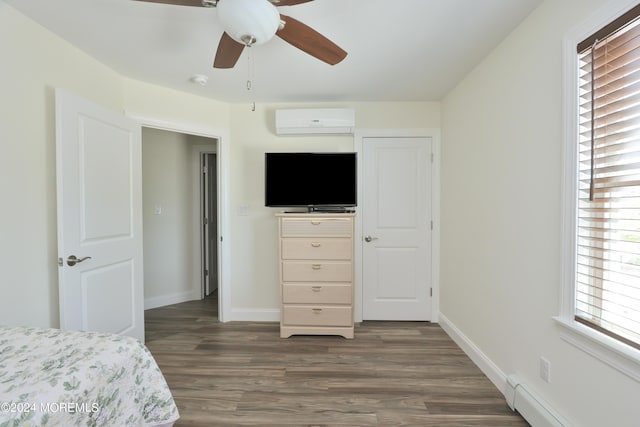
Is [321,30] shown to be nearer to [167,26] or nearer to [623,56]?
[167,26]

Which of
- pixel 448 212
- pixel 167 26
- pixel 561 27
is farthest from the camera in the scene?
pixel 448 212

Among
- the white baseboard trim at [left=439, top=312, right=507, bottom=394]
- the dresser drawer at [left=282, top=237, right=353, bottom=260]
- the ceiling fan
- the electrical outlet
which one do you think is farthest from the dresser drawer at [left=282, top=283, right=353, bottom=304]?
the ceiling fan

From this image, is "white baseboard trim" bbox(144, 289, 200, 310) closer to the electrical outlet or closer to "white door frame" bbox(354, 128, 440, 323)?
"white door frame" bbox(354, 128, 440, 323)

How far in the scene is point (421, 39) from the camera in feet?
5.99

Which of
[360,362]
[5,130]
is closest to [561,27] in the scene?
[360,362]

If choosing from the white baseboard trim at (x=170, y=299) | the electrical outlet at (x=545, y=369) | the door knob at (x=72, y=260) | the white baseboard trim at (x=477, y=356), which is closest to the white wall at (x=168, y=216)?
the white baseboard trim at (x=170, y=299)

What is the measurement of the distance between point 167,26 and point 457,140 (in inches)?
93.9

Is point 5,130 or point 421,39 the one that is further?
point 421,39

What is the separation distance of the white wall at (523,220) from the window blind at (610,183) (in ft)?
0.40

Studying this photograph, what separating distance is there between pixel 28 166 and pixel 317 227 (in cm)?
202

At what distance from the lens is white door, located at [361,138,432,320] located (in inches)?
117

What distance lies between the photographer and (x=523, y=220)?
5.53 ft

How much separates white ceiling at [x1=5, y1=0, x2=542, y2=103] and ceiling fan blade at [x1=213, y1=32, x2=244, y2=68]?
260mm

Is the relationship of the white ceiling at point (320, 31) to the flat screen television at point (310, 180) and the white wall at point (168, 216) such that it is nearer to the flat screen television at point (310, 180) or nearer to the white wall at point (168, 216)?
the flat screen television at point (310, 180)
